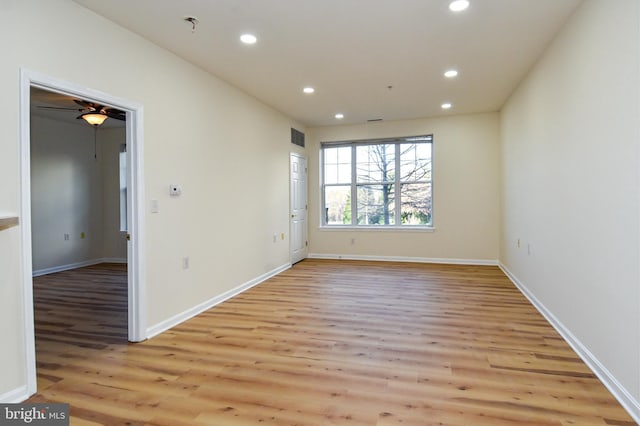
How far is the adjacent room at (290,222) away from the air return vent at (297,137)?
36 centimetres

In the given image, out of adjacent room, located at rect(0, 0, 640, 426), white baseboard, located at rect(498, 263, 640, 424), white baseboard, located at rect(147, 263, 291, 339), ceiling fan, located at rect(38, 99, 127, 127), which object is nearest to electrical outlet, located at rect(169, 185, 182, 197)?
adjacent room, located at rect(0, 0, 640, 426)

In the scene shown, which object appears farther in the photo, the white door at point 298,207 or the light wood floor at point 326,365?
the white door at point 298,207

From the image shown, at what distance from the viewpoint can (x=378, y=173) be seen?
708 centimetres

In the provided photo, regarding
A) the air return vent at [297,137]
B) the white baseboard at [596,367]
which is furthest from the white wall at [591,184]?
the air return vent at [297,137]

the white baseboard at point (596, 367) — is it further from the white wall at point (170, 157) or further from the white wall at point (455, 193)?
the white wall at point (170, 157)

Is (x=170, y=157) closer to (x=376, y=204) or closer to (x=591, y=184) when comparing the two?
(x=591, y=184)

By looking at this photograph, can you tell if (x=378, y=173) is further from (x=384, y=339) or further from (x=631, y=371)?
(x=631, y=371)

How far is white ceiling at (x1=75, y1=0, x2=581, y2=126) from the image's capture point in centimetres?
273

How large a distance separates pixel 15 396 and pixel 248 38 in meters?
3.12

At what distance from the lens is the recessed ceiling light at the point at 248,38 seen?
3.19 metres

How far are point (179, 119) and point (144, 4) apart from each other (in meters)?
1.11

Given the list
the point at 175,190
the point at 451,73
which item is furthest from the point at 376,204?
the point at 175,190

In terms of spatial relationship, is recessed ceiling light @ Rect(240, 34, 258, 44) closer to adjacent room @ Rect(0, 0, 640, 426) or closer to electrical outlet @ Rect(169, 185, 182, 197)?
adjacent room @ Rect(0, 0, 640, 426)

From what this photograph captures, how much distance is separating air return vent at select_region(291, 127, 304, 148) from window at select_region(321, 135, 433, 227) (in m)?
0.59
